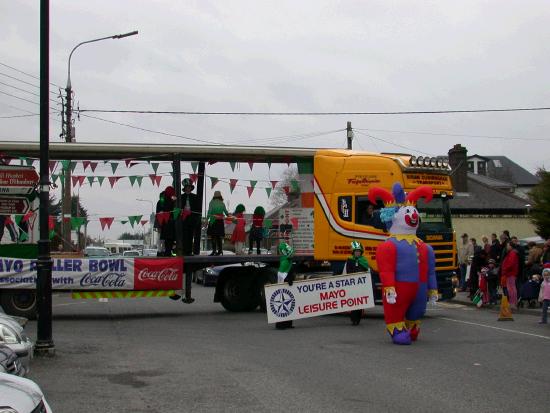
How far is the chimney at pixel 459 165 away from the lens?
40.8m

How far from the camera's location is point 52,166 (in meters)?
17.0

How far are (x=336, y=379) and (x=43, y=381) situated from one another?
3506 millimetres

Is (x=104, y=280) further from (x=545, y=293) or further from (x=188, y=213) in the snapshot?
(x=545, y=293)

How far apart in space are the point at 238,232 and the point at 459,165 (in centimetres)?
2602

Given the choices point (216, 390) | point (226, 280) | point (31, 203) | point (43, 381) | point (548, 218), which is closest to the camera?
point (216, 390)

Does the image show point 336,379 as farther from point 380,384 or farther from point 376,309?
point 376,309

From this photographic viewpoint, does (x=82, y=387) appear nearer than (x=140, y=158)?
Yes

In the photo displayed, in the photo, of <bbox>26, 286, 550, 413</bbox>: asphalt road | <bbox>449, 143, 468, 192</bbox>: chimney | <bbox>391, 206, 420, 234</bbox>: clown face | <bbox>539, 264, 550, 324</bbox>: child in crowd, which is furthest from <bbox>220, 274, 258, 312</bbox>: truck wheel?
<bbox>449, 143, 468, 192</bbox>: chimney

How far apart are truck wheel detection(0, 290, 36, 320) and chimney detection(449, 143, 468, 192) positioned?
2843cm

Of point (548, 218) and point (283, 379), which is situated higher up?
point (548, 218)

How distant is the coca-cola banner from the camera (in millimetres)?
16188

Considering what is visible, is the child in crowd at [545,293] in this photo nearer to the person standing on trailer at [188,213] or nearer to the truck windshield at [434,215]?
the truck windshield at [434,215]

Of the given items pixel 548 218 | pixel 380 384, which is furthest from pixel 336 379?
pixel 548 218

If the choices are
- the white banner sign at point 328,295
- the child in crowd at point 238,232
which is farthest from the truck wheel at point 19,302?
the white banner sign at point 328,295
